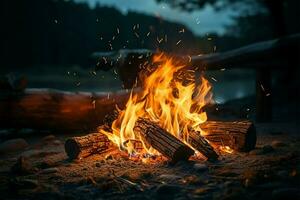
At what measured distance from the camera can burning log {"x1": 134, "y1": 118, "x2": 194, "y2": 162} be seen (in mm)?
5414

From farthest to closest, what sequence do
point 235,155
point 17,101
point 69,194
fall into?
point 17,101
point 235,155
point 69,194

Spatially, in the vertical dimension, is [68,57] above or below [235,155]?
above

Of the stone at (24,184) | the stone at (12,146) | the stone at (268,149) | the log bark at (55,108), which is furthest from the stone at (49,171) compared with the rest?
the stone at (268,149)

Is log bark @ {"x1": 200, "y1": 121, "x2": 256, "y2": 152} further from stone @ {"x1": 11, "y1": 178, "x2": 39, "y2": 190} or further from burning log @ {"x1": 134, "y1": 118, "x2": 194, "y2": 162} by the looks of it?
stone @ {"x1": 11, "y1": 178, "x2": 39, "y2": 190}

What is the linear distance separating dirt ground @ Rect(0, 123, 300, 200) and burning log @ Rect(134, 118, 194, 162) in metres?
0.13

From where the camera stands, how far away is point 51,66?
145 ft

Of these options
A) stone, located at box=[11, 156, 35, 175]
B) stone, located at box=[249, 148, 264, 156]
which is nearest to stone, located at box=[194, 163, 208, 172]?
stone, located at box=[249, 148, 264, 156]

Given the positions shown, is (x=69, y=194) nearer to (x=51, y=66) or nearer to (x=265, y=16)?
(x=265, y=16)

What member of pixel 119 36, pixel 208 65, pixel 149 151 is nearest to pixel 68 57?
pixel 119 36

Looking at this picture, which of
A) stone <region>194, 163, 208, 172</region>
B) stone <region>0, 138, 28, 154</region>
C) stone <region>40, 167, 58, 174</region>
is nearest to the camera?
stone <region>194, 163, 208, 172</region>

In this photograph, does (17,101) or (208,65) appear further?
(208,65)

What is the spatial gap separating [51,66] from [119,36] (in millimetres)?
11776

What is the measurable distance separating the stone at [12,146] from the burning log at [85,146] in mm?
1461

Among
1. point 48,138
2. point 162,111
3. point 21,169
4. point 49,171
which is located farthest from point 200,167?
point 48,138
